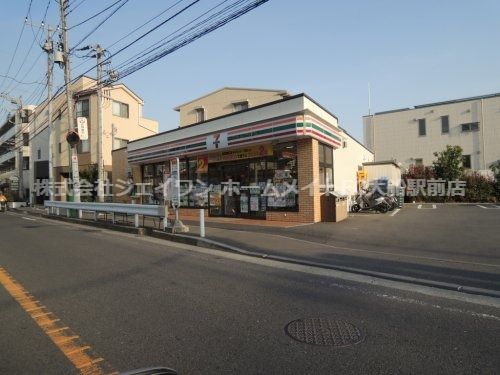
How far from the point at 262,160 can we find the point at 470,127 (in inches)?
1113

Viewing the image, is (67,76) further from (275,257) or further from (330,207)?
(275,257)

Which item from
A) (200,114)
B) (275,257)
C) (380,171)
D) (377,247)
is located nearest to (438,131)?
(380,171)

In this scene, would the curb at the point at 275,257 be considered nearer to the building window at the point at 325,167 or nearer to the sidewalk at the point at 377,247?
the sidewalk at the point at 377,247

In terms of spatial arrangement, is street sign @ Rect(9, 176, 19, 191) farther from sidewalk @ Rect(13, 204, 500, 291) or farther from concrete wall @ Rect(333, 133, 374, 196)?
sidewalk @ Rect(13, 204, 500, 291)

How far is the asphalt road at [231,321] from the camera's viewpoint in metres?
3.86

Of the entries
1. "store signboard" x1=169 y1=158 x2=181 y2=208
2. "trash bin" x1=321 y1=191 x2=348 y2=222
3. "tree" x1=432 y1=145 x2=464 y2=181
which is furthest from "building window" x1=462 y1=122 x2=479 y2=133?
"store signboard" x1=169 y1=158 x2=181 y2=208

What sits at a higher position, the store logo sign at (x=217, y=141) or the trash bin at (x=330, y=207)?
the store logo sign at (x=217, y=141)

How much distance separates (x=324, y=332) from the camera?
4613 millimetres

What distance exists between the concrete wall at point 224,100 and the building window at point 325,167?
12.8 m

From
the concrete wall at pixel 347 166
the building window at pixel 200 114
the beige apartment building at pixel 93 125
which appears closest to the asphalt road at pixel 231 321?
the concrete wall at pixel 347 166

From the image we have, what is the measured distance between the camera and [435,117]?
127 feet

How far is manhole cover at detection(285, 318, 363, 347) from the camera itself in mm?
4352

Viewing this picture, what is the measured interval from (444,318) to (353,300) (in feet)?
4.05

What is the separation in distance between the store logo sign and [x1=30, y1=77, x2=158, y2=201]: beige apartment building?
60.7 feet
